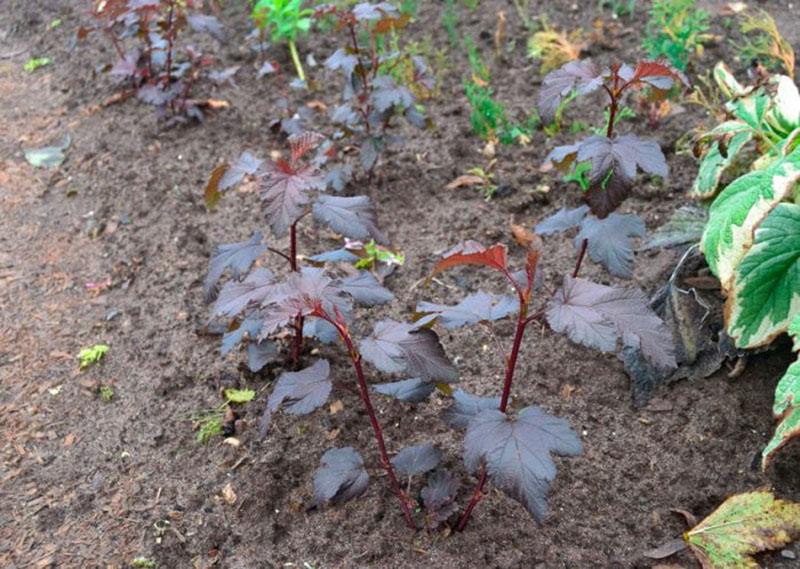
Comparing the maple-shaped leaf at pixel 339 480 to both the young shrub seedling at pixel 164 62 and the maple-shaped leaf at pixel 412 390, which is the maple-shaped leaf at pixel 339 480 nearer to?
the maple-shaped leaf at pixel 412 390

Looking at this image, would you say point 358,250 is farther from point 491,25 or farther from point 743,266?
point 491,25

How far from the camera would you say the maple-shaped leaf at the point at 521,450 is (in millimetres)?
1638

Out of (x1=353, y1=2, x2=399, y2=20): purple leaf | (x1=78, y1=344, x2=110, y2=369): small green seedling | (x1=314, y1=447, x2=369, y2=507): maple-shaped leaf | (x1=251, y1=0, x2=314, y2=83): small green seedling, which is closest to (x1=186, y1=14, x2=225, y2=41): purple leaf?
(x1=251, y1=0, x2=314, y2=83): small green seedling

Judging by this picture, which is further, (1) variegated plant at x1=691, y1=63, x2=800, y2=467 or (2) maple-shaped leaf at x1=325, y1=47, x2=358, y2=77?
(2) maple-shaped leaf at x1=325, y1=47, x2=358, y2=77

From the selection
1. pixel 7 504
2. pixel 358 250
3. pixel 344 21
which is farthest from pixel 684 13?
pixel 7 504

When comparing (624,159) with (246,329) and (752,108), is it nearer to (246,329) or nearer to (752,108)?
(752,108)

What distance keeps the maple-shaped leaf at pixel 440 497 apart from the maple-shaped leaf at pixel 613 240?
29.2 inches

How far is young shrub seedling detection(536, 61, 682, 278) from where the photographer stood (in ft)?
7.05

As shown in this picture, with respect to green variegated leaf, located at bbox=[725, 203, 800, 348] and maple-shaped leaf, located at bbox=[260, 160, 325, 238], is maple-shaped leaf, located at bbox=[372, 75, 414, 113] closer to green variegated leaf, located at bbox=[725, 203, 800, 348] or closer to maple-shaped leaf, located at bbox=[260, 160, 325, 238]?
maple-shaped leaf, located at bbox=[260, 160, 325, 238]

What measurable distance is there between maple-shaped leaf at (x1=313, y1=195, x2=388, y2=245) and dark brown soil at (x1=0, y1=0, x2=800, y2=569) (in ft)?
2.24

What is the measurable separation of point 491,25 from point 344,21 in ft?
5.68

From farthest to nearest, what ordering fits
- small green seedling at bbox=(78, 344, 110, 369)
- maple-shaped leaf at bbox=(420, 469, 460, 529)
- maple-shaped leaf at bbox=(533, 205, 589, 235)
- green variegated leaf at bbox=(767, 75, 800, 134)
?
small green seedling at bbox=(78, 344, 110, 369), green variegated leaf at bbox=(767, 75, 800, 134), maple-shaped leaf at bbox=(533, 205, 589, 235), maple-shaped leaf at bbox=(420, 469, 460, 529)

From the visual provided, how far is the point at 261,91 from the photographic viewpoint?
4449 mm

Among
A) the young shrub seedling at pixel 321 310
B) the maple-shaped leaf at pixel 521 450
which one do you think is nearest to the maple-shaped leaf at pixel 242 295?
the young shrub seedling at pixel 321 310
